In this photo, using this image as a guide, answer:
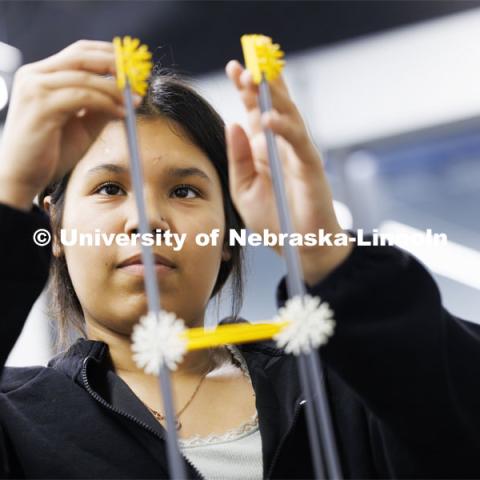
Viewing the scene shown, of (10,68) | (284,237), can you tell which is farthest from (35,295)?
(10,68)

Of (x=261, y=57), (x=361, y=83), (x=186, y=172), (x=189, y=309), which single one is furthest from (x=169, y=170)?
(x=361, y=83)

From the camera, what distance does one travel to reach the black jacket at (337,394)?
531mm

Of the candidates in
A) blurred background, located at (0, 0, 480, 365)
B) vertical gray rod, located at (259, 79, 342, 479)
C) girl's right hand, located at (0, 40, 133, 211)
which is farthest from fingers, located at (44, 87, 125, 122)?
blurred background, located at (0, 0, 480, 365)

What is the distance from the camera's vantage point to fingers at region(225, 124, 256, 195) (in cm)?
54

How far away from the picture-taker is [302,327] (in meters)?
0.46

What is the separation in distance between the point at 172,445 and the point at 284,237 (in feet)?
0.43

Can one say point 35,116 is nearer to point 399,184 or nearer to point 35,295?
point 35,295

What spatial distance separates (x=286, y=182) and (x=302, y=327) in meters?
0.13

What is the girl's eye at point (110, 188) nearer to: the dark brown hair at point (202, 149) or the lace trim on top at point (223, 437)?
the dark brown hair at point (202, 149)

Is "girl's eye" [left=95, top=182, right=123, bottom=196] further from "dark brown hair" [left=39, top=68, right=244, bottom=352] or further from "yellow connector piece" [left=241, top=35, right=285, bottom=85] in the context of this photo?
"yellow connector piece" [left=241, top=35, right=285, bottom=85]

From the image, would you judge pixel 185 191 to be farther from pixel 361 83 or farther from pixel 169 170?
pixel 361 83

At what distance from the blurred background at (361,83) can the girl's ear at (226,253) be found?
0.66 m

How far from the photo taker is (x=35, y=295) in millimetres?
533

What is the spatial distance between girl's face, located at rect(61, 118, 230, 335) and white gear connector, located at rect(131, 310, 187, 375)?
0.21 metres
